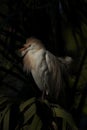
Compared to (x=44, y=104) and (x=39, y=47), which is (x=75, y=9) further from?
(x=44, y=104)

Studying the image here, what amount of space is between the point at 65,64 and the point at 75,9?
1.37 ft

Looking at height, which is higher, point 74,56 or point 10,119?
point 74,56

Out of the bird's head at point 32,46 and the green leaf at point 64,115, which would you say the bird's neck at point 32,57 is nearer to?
the bird's head at point 32,46

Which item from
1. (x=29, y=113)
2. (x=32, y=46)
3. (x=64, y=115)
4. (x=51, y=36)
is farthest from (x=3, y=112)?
(x=51, y=36)

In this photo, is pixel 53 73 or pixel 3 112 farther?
pixel 53 73

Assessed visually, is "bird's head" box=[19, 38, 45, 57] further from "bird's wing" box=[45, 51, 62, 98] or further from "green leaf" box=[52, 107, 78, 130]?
"green leaf" box=[52, 107, 78, 130]

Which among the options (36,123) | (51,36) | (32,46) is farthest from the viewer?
(51,36)

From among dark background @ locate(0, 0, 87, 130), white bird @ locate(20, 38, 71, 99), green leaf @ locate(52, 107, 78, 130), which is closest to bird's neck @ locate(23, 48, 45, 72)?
white bird @ locate(20, 38, 71, 99)

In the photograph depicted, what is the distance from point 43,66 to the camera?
6.35 ft

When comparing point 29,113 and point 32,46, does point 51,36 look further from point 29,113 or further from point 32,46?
point 29,113

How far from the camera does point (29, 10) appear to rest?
85.5 inches

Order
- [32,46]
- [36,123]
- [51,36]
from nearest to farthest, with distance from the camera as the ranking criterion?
[36,123] < [32,46] < [51,36]

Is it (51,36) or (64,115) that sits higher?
(51,36)

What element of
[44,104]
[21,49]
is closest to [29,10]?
[21,49]
